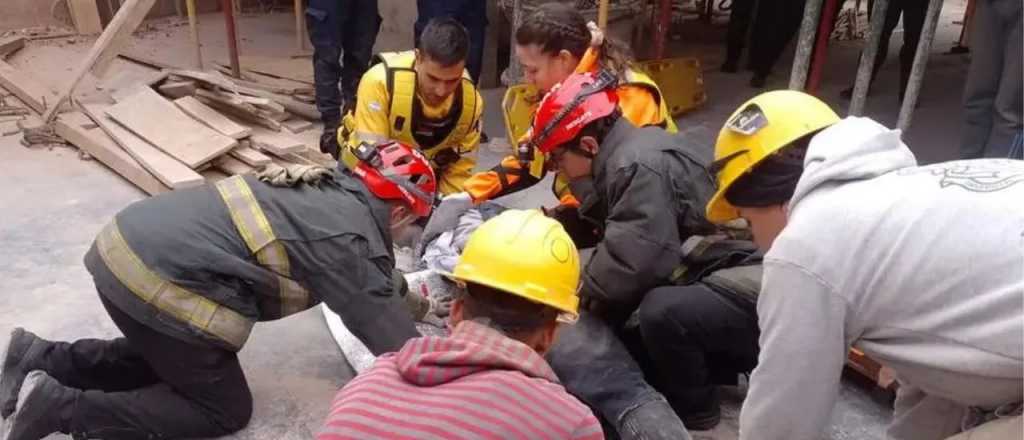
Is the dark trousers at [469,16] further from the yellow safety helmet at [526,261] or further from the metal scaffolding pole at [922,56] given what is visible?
the yellow safety helmet at [526,261]

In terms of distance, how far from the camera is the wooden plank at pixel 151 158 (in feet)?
14.7

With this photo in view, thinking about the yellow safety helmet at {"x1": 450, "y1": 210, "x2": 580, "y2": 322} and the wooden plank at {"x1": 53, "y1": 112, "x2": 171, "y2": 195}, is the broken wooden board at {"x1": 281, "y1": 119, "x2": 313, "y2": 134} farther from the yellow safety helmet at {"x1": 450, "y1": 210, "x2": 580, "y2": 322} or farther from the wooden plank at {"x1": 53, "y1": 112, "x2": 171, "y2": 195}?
the yellow safety helmet at {"x1": 450, "y1": 210, "x2": 580, "y2": 322}

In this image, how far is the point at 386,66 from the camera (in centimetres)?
378

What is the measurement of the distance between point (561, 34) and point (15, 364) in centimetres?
223

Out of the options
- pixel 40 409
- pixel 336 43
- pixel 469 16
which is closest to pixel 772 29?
pixel 469 16

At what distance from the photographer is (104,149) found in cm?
499

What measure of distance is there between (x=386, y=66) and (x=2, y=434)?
81.3 inches

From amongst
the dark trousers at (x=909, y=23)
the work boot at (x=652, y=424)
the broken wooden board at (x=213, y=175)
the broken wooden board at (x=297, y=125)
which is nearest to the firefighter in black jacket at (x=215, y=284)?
the work boot at (x=652, y=424)

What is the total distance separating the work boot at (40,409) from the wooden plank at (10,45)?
5.67 meters

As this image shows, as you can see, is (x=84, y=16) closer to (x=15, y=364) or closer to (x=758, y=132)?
(x=15, y=364)

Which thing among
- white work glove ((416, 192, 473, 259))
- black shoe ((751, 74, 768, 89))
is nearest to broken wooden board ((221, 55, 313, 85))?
white work glove ((416, 192, 473, 259))

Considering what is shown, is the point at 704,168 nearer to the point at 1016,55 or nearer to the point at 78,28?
the point at 1016,55

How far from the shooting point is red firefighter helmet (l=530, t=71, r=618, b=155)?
104 inches

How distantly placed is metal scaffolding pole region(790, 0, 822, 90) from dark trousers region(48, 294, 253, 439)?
284 centimetres
